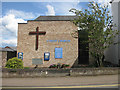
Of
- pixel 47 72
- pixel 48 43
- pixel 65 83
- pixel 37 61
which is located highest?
pixel 48 43

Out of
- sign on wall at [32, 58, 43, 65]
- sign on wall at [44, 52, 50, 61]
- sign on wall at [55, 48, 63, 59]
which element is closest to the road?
sign on wall at [44, 52, 50, 61]

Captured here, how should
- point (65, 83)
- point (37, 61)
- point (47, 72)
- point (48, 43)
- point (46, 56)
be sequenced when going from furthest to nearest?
point (48, 43) < point (37, 61) < point (46, 56) < point (47, 72) < point (65, 83)

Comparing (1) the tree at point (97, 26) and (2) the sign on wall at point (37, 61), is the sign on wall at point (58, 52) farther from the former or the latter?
(1) the tree at point (97, 26)

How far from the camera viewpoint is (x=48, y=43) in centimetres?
1750

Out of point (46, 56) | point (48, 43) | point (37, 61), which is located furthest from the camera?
point (48, 43)

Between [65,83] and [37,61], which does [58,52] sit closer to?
[37,61]

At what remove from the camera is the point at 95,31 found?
433 inches

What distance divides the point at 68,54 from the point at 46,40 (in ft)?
14.3

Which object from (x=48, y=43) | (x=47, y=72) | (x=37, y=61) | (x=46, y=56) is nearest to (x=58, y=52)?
(x=46, y=56)

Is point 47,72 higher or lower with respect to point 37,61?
lower

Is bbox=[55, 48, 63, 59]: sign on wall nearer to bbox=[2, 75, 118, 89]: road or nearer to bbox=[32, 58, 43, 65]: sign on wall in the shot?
bbox=[32, 58, 43, 65]: sign on wall

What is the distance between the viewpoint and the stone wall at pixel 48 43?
17250 millimetres

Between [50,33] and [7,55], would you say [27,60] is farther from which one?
[50,33]

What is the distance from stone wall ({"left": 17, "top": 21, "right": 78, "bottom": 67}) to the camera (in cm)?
1725
